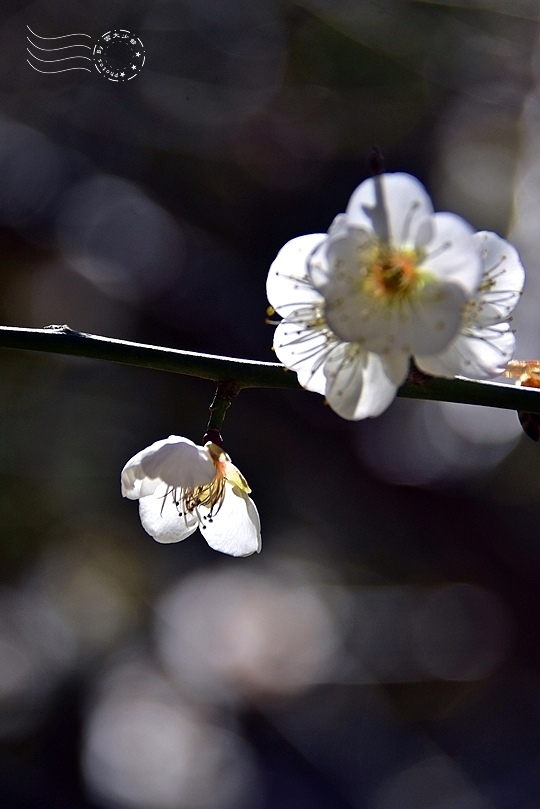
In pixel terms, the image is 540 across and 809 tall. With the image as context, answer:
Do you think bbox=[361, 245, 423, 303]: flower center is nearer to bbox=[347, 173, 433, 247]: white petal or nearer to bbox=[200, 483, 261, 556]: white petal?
bbox=[347, 173, 433, 247]: white petal

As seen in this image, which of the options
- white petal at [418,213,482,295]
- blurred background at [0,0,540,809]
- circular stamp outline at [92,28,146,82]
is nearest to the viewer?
white petal at [418,213,482,295]

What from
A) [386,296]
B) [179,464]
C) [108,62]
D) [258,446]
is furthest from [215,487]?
[108,62]

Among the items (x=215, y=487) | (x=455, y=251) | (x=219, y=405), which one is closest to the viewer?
(x=455, y=251)

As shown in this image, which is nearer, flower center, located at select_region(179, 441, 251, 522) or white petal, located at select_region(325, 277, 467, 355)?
white petal, located at select_region(325, 277, 467, 355)

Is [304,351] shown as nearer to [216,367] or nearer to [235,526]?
[216,367]

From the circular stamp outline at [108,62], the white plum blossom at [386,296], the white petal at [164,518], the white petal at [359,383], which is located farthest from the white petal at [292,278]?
the circular stamp outline at [108,62]

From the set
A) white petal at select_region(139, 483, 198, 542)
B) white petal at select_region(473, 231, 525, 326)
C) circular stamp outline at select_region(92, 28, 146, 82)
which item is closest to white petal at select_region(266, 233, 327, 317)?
white petal at select_region(473, 231, 525, 326)
